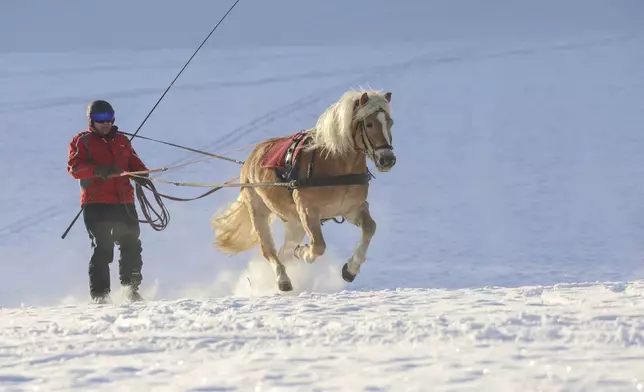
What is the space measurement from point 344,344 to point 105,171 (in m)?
2.80

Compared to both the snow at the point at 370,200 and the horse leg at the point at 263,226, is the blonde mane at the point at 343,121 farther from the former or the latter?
the horse leg at the point at 263,226

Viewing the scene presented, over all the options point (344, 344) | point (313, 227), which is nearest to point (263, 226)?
point (313, 227)

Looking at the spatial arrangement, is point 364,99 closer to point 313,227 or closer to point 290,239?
point 313,227

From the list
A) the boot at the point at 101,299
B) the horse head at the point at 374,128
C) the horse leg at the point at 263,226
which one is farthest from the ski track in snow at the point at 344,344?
the horse leg at the point at 263,226

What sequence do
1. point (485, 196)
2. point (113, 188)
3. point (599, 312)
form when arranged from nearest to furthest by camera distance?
1. point (599, 312)
2. point (113, 188)
3. point (485, 196)

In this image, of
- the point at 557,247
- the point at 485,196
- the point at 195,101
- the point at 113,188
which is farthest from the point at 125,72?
the point at 113,188

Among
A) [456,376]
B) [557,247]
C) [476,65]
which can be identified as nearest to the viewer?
[456,376]

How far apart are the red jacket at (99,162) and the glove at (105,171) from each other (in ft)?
0.09

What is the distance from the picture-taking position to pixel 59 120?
17.1 m

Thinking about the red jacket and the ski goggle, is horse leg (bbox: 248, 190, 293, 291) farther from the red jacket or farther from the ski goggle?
the ski goggle

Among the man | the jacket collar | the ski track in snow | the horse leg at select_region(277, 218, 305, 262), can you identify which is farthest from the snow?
the jacket collar

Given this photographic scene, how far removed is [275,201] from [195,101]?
12600 mm

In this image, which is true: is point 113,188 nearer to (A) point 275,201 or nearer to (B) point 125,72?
(A) point 275,201

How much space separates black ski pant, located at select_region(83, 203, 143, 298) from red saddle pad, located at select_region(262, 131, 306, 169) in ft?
2.87
